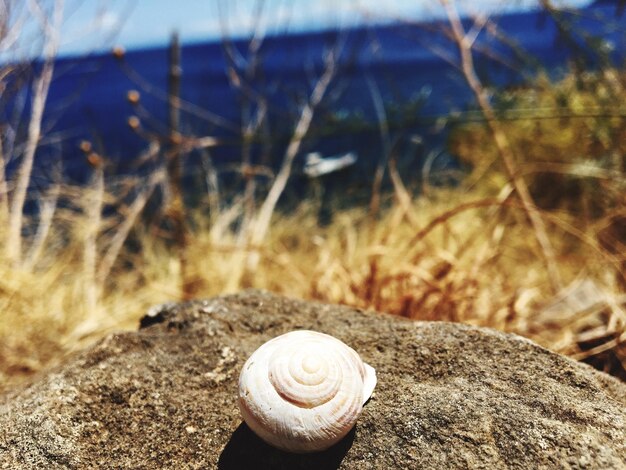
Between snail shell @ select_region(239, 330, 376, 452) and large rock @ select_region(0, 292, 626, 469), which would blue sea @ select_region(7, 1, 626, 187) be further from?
snail shell @ select_region(239, 330, 376, 452)

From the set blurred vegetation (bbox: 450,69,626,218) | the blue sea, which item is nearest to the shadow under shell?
the blue sea

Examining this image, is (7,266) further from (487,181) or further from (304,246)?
(487,181)

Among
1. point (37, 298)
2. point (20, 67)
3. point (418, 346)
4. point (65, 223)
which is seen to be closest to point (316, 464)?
point (418, 346)

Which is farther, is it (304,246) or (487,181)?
(487,181)

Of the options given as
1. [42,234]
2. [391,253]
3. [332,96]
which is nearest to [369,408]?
[391,253]

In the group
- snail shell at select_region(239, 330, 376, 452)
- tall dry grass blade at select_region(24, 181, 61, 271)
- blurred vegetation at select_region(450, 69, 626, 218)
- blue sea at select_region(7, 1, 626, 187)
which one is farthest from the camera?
blurred vegetation at select_region(450, 69, 626, 218)
